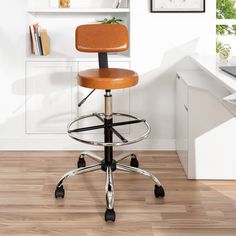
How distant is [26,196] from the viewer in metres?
3.21

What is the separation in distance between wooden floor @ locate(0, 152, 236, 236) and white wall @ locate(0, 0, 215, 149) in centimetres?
41

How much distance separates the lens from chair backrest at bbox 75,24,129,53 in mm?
3297

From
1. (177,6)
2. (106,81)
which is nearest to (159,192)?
(106,81)

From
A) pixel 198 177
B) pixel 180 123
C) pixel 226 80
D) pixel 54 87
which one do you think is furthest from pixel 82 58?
pixel 226 80

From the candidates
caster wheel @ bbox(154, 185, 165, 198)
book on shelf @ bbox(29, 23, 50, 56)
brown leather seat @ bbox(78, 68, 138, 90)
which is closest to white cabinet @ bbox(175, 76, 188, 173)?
caster wheel @ bbox(154, 185, 165, 198)

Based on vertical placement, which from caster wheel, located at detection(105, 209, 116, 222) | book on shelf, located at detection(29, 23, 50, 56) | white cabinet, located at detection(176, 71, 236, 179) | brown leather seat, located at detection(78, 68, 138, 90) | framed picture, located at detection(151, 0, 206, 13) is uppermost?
framed picture, located at detection(151, 0, 206, 13)

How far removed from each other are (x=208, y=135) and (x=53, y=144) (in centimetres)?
139

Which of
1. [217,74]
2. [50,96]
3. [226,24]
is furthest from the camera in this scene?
[226,24]

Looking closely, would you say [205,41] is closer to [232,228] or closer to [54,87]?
[54,87]

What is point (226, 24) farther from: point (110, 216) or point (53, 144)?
point (110, 216)

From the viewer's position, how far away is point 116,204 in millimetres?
3076

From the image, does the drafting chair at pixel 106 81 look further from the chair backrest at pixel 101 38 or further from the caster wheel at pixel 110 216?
the caster wheel at pixel 110 216

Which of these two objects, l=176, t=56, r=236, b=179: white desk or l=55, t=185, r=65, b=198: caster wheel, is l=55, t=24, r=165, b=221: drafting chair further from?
l=176, t=56, r=236, b=179: white desk

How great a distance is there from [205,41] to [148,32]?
1.50 ft
